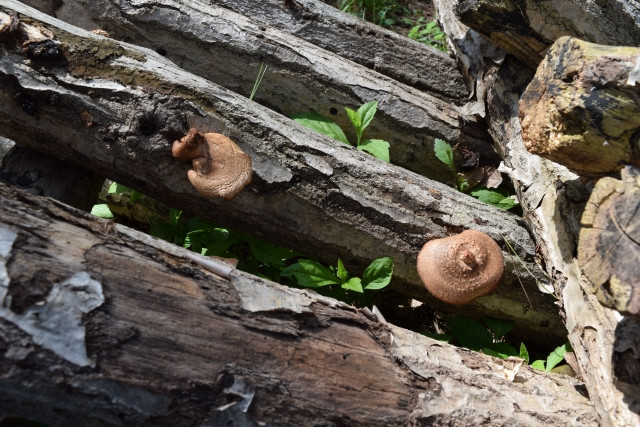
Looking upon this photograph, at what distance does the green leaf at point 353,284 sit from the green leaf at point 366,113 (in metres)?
1.11

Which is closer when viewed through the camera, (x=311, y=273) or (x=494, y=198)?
(x=311, y=273)

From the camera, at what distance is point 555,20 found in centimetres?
337

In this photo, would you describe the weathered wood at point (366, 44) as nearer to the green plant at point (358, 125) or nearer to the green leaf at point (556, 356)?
the green plant at point (358, 125)

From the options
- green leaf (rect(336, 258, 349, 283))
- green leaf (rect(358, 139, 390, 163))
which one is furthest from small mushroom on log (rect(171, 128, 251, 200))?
green leaf (rect(358, 139, 390, 163))

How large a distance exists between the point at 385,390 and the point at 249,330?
60cm

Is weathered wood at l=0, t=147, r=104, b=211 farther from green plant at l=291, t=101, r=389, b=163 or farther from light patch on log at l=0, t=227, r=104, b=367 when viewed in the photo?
green plant at l=291, t=101, r=389, b=163

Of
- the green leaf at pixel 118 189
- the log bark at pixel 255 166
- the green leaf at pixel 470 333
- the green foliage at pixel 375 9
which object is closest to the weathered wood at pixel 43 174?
the log bark at pixel 255 166

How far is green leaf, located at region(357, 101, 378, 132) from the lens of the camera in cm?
399

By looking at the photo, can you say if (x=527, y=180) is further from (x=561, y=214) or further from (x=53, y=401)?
(x=53, y=401)

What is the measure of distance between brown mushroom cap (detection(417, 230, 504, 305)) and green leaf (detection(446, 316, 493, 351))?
0.39m

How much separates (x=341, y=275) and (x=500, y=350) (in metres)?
1.01

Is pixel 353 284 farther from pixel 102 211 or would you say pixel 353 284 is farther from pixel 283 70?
pixel 102 211

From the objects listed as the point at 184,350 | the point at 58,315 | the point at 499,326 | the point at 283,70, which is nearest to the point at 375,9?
the point at 283,70

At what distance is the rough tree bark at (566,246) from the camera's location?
2490 millimetres
